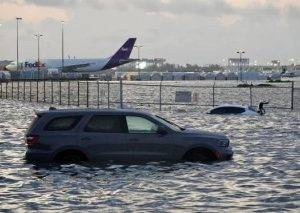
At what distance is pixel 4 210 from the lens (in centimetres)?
A: 1051

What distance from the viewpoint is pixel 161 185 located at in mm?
12828

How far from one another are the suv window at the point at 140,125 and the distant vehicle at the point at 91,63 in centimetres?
11687

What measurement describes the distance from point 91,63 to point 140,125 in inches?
5827

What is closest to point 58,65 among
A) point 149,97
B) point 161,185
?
point 149,97

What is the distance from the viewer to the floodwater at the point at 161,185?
10.8 m

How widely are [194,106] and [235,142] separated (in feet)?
84.7

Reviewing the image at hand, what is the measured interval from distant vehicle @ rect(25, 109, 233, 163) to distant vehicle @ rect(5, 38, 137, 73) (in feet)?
383

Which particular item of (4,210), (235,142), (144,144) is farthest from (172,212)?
(235,142)

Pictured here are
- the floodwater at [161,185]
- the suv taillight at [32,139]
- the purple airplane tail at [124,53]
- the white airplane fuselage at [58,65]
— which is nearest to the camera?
the floodwater at [161,185]

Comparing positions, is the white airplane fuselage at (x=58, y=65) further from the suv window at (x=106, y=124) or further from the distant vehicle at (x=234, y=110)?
the suv window at (x=106, y=124)

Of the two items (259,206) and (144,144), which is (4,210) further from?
(144,144)

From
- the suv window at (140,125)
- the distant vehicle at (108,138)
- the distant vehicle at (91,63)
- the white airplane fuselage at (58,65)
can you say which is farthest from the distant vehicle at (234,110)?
the white airplane fuselage at (58,65)

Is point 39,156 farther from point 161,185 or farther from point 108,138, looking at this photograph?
point 161,185

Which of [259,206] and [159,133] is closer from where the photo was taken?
[259,206]
